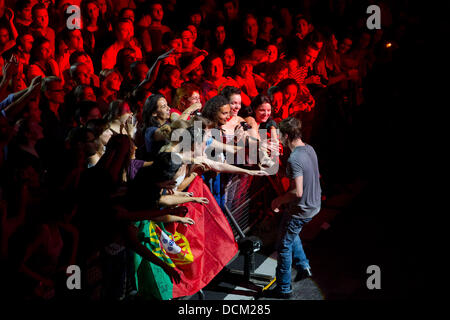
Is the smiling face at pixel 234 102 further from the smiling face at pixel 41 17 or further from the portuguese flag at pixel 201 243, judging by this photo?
the smiling face at pixel 41 17

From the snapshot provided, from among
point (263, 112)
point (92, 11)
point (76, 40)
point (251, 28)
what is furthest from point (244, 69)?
point (76, 40)

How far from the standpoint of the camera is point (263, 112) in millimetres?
5895

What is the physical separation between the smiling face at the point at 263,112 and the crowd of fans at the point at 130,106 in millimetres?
13

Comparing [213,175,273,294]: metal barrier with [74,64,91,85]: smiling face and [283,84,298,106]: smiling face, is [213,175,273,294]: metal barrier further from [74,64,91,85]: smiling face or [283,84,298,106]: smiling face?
[74,64,91,85]: smiling face

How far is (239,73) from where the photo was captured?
23.2ft

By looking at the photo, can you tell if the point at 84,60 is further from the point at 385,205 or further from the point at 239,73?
the point at 385,205

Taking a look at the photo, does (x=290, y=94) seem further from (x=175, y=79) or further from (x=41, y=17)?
(x=41, y=17)

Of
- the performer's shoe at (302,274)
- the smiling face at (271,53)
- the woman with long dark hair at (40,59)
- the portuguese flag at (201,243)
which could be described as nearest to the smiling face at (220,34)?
the smiling face at (271,53)

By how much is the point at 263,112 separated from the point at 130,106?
1486mm

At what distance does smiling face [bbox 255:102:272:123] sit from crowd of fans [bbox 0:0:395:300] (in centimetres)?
1

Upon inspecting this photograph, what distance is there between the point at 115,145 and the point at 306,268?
8.37 ft

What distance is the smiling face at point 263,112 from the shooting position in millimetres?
5867
